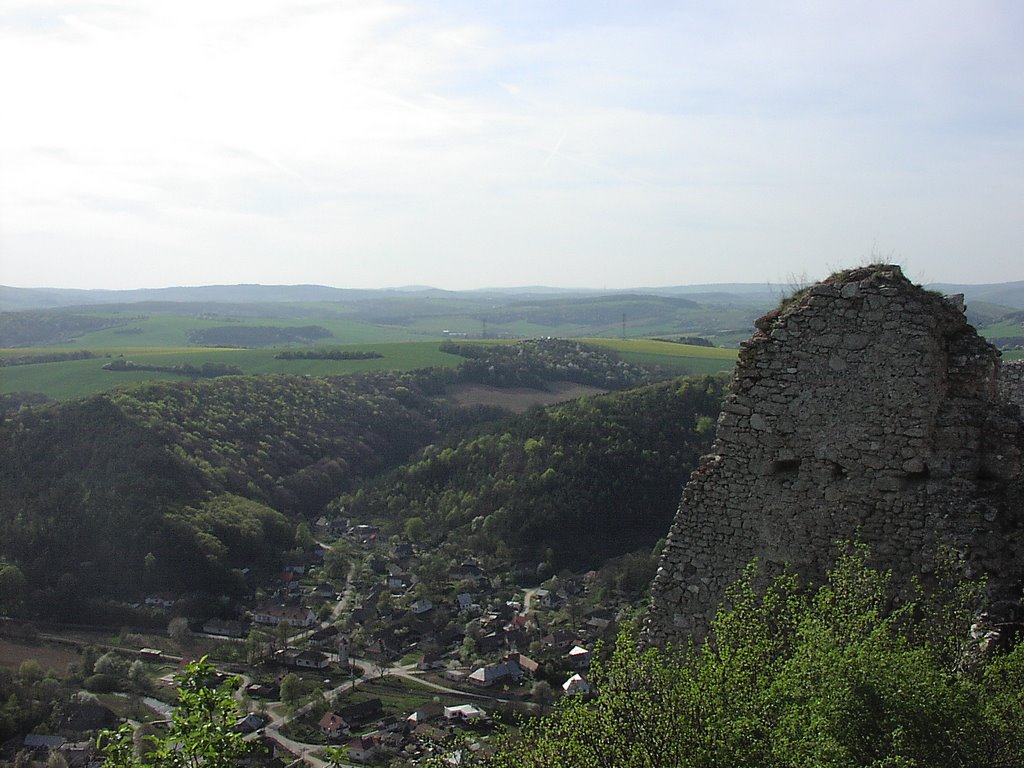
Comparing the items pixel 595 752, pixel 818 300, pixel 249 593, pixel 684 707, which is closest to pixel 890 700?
pixel 684 707

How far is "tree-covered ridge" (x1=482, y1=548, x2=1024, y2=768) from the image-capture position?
20.6 feet

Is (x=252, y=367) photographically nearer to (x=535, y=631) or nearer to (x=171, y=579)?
(x=171, y=579)

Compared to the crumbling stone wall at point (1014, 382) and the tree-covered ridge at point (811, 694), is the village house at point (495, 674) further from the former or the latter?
the tree-covered ridge at point (811, 694)

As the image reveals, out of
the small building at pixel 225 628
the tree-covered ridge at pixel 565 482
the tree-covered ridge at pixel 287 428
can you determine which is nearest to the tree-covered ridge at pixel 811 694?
the small building at pixel 225 628

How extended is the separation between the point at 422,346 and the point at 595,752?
119048 millimetres

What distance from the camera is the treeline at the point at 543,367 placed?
10175 cm

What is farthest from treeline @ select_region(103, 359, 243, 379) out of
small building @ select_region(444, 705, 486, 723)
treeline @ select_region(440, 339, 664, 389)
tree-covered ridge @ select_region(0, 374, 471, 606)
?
small building @ select_region(444, 705, 486, 723)

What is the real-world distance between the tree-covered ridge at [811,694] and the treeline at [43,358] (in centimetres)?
11669

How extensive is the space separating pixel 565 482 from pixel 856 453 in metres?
50.5

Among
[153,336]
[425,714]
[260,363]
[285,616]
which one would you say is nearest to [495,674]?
[425,714]

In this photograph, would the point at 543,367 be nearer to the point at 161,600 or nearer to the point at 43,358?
the point at 161,600

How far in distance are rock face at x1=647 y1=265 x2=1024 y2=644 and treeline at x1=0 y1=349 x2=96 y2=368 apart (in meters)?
116

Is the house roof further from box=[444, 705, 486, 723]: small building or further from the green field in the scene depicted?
the green field

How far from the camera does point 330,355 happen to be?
116000 mm
